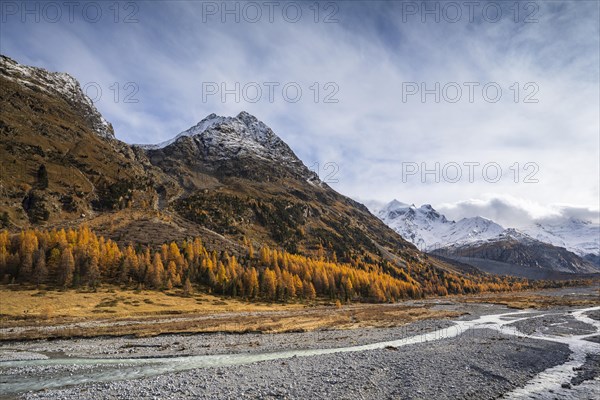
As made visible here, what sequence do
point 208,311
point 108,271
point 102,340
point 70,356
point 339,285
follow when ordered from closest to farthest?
point 70,356
point 102,340
point 208,311
point 108,271
point 339,285

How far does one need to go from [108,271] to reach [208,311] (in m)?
42.8

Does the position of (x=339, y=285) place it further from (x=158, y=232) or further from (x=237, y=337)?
(x=237, y=337)

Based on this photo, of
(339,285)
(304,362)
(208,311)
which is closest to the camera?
(304,362)

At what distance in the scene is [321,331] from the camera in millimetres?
65312

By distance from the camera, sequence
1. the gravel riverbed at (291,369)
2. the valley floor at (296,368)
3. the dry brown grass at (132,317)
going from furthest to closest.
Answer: the dry brown grass at (132,317)
the valley floor at (296,368)
the gravel riverbed at (291,369)

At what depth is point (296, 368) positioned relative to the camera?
32594mm

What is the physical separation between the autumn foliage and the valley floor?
60.4 m

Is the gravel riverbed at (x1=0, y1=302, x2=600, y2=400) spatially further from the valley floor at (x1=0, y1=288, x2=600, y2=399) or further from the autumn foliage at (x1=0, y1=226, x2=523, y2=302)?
the autumn foliage at (x1=0, y1=226, x2=523, y2=302)

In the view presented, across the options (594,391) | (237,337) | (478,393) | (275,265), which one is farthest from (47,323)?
(275,265)

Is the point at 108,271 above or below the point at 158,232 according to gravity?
below

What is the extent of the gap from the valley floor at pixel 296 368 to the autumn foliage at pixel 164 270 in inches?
2376

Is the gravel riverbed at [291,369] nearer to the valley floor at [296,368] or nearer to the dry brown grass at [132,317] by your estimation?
the valley floor at [296,368]

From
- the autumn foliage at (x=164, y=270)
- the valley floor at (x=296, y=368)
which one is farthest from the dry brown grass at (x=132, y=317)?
the autumn foliage at (x=164, y=270)

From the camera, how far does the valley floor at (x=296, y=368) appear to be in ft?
84.2
